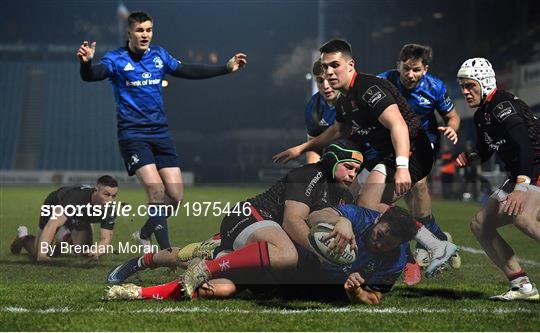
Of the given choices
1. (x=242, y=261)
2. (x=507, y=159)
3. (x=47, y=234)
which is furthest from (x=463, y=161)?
(x=47, y=234)

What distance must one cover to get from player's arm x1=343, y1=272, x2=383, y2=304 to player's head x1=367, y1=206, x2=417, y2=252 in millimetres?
302

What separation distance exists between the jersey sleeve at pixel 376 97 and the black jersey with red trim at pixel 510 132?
2.28 feet

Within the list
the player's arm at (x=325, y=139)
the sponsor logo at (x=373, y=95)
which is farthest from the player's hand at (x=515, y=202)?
the player's arm at (x=325, y=139)

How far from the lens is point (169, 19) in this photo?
1758 inches

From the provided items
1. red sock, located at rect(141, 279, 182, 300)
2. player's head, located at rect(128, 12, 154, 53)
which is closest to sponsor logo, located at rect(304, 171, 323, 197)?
red sock, located at rect(141, 279, 182, 300)

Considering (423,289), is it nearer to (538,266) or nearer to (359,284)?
(359,284)

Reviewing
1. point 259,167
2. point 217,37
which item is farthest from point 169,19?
point 259,167

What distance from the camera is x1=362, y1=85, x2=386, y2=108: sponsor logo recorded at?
6047 millimetres

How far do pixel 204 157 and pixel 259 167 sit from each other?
726 cm

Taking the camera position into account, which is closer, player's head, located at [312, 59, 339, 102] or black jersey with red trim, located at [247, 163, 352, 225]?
black jersey with red trim, located at [247, 163, 352, 225]

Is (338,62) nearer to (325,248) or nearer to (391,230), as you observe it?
(391,230)

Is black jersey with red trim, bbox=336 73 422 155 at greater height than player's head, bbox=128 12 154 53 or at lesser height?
lesser

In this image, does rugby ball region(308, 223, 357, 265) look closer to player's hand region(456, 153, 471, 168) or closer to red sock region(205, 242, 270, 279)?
red sock region(205, 242, 270, 279)

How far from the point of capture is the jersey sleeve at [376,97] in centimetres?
604
